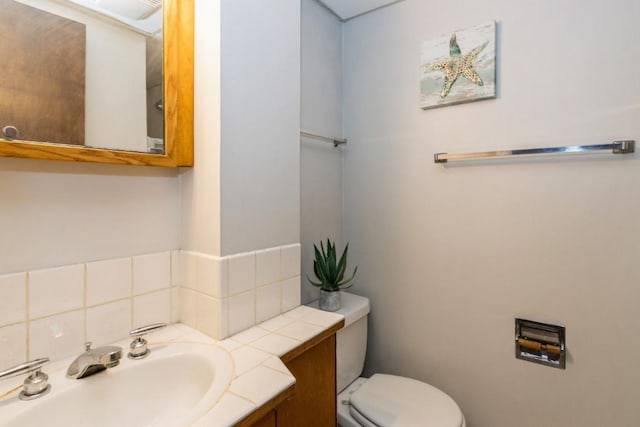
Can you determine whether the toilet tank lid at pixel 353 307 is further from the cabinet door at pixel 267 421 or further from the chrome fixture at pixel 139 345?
the chrome fixture at pixel 139 345

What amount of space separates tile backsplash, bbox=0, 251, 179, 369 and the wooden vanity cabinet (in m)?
0.43

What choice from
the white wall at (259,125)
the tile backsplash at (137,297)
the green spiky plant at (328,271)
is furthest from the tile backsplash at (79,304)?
the green spiky plant at (328,271)

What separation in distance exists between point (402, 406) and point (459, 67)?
1289 millimetres

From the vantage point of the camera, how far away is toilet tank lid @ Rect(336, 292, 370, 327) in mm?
1333

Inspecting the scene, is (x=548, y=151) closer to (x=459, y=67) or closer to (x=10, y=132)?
(x=459, y=67)

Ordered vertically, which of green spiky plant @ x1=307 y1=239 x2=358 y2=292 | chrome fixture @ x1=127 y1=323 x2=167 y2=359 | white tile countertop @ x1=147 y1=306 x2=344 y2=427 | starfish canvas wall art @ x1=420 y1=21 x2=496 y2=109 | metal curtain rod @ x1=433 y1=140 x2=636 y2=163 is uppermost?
starfish canvas wall art @ x1=420 y1=21 x2=496 y2=109

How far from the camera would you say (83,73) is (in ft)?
2.65

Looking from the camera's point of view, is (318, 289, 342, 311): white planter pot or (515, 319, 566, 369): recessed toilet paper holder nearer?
(515, 319, 566, 369): recessed toilet paper holder

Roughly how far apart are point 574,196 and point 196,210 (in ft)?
4.06

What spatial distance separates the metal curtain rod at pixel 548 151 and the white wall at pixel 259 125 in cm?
62

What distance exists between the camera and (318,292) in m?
1.48

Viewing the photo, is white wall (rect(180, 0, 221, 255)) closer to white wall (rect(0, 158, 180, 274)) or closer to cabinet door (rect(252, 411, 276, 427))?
white wall (rect(0, 158, 180, 274))

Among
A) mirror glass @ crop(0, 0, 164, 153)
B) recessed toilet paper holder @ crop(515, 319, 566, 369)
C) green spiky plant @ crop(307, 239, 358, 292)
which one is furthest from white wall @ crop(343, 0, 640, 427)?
mirror glass @ crop(0, 0, 164, 153)

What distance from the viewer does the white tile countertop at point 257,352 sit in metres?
0.63
